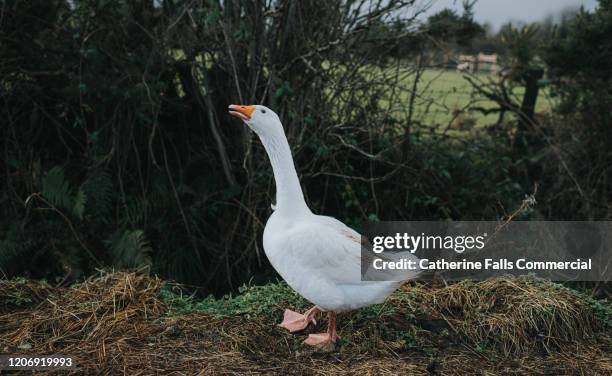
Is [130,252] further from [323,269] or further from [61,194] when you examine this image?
[323,269]

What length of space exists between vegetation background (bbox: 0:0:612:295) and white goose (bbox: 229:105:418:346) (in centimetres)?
175

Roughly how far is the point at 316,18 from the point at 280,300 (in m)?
2.72

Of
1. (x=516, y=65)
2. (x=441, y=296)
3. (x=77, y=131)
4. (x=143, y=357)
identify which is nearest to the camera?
(x=143, y=357)

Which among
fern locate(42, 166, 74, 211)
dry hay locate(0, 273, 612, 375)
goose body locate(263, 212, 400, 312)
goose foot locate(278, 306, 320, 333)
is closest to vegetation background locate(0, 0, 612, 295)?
fern locate(42, 166, 74, 211)

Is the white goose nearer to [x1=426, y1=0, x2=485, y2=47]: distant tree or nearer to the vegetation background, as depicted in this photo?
the vegetation background

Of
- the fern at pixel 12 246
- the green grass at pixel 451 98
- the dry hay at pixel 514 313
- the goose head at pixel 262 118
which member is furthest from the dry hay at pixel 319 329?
the green grass at pixel 451 98

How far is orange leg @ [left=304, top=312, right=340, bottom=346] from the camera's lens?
11.4 feet

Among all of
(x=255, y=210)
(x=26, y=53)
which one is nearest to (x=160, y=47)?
(x=26, y=53)

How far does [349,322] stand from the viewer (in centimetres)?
377

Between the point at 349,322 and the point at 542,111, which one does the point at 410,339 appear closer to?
the point at 349,322

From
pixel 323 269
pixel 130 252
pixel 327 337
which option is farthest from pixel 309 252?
pixel 130 252

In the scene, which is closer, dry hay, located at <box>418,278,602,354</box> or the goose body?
the goose body

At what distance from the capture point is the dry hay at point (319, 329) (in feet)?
10.9

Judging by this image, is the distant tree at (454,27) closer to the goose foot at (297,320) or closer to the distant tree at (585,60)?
the distant tree at (585,60)
